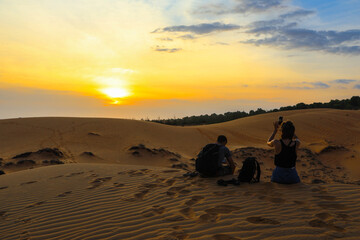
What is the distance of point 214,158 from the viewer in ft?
22.4

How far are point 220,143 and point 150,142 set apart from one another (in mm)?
9233

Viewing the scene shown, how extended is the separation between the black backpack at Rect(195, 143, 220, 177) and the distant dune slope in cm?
587

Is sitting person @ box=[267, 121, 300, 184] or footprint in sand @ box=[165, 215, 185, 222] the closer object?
footprint in sand @ box=[165, 215, 185, 222]

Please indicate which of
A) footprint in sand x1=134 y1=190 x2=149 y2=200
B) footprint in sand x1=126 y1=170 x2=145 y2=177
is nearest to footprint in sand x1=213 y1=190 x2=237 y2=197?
footprint in sand x1=134 y1=190 x2=149 y2=200

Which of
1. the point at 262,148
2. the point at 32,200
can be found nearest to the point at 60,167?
the point at 32,200

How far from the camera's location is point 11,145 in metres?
14.6

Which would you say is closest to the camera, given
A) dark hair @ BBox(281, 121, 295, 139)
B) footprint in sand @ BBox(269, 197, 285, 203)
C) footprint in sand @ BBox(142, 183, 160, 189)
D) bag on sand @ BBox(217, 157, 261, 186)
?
footprint in sand @ BBox(269, 197, 285, 203)

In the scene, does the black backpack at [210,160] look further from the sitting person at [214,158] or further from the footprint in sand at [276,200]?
the footprint in sand at [276,200]

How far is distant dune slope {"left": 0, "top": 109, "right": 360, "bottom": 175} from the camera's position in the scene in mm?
13672

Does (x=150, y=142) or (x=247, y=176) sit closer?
(x=247, y=176)

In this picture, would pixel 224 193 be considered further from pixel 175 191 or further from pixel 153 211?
pixel 153 211

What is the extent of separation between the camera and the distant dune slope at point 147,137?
13.7 meters

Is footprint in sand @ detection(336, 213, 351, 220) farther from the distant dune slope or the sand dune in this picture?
the distant dune slope

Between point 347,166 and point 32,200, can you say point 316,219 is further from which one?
point 347,166
